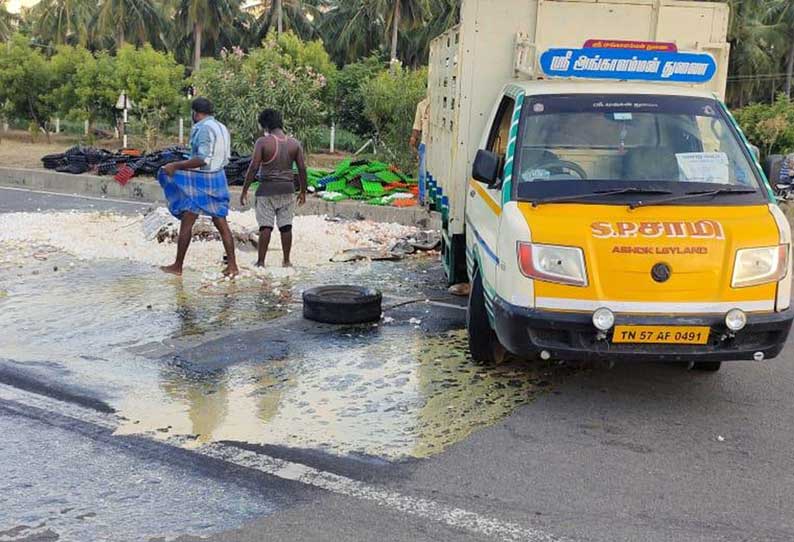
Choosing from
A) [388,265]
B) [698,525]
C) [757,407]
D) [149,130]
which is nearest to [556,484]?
[698,525]

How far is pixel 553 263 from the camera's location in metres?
5.14

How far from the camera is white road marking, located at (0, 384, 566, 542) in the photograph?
12.7ft

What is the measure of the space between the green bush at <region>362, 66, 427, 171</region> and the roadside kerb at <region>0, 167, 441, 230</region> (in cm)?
300

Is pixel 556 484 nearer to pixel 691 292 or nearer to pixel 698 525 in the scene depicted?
pixel 698 525

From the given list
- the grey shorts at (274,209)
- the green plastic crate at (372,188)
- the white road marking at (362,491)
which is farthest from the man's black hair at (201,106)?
the green plastic crate at (372,188)

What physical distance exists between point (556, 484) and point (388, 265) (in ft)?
20.4

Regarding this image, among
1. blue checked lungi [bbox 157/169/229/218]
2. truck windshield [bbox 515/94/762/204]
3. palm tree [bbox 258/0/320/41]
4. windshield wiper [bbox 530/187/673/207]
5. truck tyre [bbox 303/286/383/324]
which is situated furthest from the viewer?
palm tree [bbox 258/0/320/41]

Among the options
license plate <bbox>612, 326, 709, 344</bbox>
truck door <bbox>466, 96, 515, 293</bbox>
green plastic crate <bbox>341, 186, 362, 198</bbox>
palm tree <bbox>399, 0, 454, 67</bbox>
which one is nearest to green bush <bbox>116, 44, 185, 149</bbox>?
green plastic crate <bbox>341, 186, 362, 198</bbox>

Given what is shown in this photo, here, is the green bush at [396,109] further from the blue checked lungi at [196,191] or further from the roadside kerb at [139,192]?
the blue checked lungi at [196,191]

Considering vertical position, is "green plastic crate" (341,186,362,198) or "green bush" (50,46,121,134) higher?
"green bush" (50,46,121,134)

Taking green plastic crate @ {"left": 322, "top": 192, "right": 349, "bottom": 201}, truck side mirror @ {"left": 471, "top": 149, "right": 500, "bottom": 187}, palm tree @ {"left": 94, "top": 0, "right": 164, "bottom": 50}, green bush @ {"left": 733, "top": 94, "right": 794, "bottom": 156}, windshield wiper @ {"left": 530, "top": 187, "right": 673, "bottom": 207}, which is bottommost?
green plastic crate @ {"left": 322, "top": 192, "right": 349, "bottom": 201}

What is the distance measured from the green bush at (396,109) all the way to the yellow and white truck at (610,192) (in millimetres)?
10320

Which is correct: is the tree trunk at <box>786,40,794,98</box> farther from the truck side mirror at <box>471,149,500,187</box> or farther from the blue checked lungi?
the truck side mirror at <box>471,149,500,187</box>

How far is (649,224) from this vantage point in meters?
5.20
